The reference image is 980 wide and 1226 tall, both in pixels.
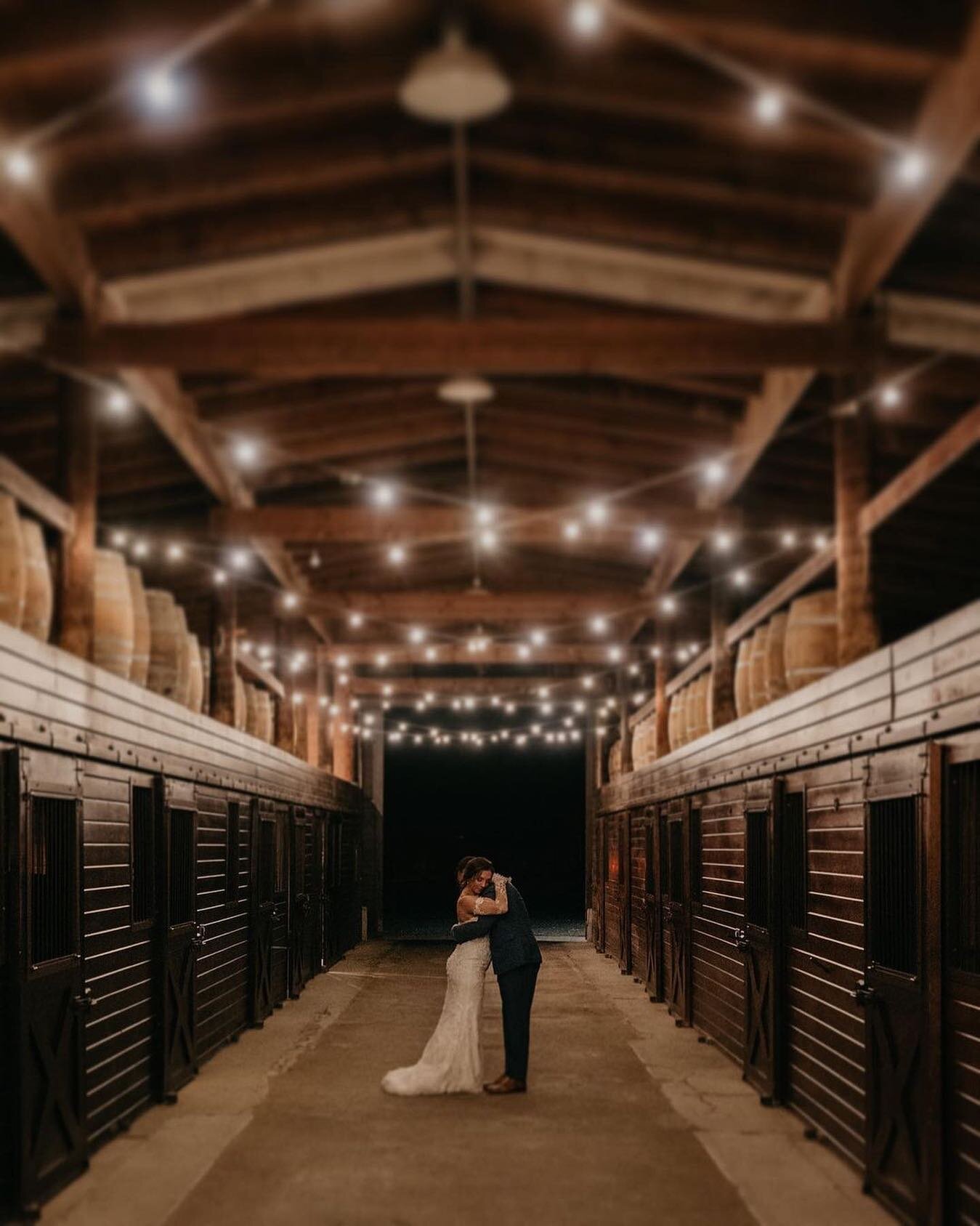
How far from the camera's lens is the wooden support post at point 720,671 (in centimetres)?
1240

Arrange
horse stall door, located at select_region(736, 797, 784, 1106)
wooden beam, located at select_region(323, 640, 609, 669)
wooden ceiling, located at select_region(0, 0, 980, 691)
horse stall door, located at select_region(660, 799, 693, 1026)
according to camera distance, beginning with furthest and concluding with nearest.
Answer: wooden beam, located at select_region(323, 640, 609, 669) < horse stall door, located at select_region(660, 799, 693, 1026) < horse stall door, located at select_region(736, 797, 784, 1106) < wooden ceiling, located at select_region(0, 0, 980, 691)

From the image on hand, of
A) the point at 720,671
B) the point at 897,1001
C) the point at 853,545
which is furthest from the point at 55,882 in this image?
the point at 720,671

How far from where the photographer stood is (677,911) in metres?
13.4

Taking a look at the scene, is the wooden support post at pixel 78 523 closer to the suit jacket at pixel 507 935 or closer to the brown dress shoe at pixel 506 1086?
the suit jacket at pixel 507 935

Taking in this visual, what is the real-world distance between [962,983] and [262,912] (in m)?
8.66

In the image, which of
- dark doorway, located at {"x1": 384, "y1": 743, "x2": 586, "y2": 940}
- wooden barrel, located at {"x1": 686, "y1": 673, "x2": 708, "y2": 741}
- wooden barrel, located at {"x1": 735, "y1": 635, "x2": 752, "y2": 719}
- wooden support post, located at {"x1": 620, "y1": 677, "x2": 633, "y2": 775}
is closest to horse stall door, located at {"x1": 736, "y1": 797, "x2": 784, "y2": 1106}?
wooden barrel, located at {"x1": 735, "y1": 635, "x2": 752, "y2": 719}

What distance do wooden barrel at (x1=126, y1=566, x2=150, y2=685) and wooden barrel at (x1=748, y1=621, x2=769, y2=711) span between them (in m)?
4.25

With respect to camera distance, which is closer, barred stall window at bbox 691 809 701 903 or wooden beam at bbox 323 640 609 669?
barred stall window at bbox 691 809 701 903

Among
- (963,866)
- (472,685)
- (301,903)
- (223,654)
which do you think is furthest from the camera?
(472,685)

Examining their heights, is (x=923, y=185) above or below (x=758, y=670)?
above

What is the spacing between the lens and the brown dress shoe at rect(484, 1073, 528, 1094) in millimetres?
8930

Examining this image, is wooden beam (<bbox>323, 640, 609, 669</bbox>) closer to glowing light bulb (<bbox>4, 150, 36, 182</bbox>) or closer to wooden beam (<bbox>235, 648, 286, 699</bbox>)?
wooden beam (<bbox>235, 648, 286, 699</bbox>)

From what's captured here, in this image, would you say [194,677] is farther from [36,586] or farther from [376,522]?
[36,586]

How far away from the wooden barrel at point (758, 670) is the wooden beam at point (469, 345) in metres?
3.32
